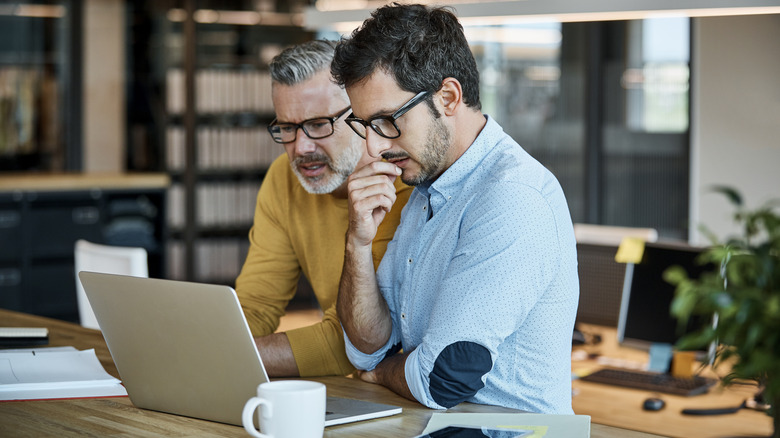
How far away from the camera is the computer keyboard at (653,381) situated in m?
2.79

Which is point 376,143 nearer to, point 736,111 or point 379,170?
point 379,170

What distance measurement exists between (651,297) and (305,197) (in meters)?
1.39

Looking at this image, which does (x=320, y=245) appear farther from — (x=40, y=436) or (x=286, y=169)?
(x=40, y=436)

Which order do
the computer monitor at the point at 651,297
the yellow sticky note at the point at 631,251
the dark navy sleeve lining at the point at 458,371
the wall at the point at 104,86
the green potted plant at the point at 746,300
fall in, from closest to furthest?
the green potted plant at the point at 746,300 → the dark navy sleeve lining at the point at 458,371 → the computer monitor at the point at 651,297 → the yellow sticky note at the point at 631,251 → the wall at the point at 104,86

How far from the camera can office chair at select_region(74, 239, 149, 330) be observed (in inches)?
106

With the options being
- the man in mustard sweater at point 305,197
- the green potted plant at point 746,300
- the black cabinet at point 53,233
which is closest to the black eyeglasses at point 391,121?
the man in mustard sweater at point 305,197

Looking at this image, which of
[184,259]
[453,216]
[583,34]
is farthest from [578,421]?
[184,259]

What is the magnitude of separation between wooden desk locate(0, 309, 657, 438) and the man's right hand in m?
0.29

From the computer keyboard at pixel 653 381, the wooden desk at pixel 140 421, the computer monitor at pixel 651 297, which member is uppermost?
the wooden desk at pixel 140 421

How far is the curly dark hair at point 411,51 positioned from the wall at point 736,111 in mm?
3073

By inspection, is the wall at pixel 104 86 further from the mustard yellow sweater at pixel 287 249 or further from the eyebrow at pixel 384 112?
the eyebrow at pixel 384 112


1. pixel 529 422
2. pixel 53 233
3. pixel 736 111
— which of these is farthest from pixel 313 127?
pixel 53 233

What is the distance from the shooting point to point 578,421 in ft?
4.42

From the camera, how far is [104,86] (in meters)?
6.82
